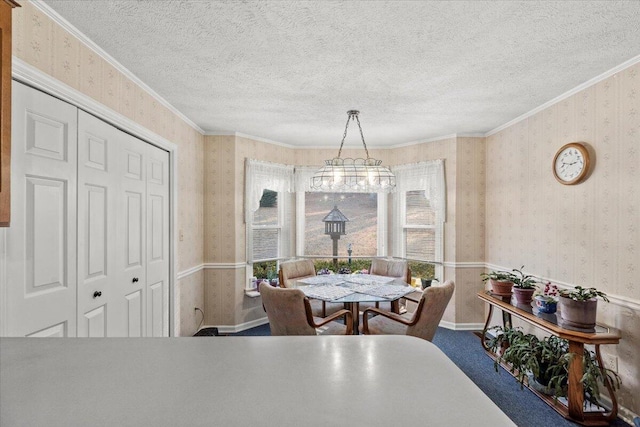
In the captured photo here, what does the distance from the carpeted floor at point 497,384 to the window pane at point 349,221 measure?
1.47 meters

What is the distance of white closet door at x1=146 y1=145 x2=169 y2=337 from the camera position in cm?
270

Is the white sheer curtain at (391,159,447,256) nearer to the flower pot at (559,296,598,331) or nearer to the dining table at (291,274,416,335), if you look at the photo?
the dining table at (291,274,416,335)

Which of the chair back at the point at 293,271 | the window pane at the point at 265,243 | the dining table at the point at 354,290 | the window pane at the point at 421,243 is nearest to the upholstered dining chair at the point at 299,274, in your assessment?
the chair back at the point at 293,271

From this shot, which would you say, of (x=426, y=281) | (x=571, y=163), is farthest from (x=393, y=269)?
(x=571, y=163)

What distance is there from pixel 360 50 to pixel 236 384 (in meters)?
2.05

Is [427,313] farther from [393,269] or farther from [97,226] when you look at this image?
[97,226]

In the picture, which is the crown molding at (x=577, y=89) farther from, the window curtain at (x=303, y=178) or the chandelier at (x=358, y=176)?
the window curtain at (x=303, y=178)

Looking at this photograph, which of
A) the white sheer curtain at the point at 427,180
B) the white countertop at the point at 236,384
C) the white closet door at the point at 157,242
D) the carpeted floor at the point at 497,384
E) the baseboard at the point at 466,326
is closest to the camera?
the white countertop at the point at 236,384

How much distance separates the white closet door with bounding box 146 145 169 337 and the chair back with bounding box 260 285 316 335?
0.99 meters

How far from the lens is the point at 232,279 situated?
13.1 feet

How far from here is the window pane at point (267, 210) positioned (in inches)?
173

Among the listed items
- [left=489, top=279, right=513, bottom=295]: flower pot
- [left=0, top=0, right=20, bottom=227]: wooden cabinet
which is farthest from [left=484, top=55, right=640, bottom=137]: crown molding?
[left=0, top=0, right=20, bottom=227]: wooden cabinet

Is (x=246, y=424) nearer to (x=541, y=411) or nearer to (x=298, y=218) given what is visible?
(x=541, y=411)

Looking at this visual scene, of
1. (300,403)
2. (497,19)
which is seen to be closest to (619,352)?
(497,19)
